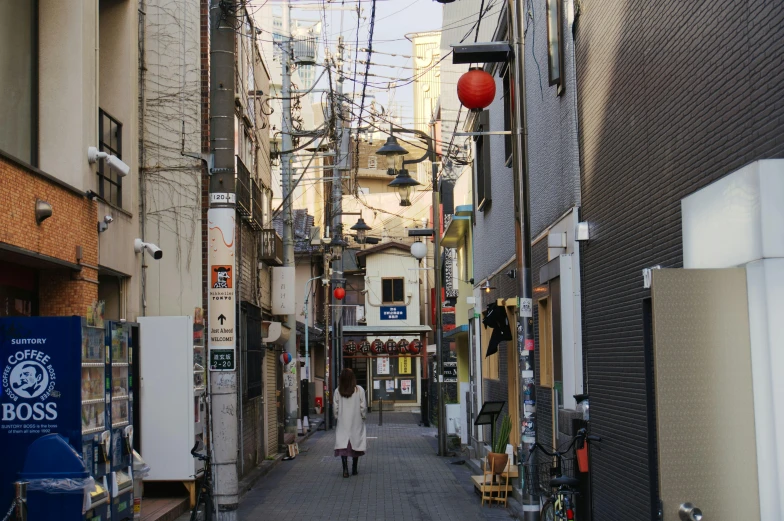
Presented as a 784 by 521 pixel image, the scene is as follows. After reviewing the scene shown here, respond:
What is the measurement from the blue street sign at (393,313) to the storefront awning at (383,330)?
2.60 feet

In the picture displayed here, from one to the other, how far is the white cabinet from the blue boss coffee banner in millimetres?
4978

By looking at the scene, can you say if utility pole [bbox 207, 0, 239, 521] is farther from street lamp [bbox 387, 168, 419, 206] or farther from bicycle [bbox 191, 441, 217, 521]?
street lamp [bbox 387, 168, 419, 206]

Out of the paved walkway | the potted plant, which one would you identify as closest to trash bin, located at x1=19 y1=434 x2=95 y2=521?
the paved walkway

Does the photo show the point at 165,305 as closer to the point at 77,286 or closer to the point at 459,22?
the point at 77,286

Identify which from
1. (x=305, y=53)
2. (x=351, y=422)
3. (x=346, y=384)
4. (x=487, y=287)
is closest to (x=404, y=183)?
(x=487, y=287)

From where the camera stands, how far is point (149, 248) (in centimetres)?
1411

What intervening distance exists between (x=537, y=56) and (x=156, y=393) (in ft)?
24.9

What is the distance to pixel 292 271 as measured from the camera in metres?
24.3

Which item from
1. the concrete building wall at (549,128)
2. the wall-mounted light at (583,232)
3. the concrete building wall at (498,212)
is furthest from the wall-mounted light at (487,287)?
the wall-mounted light at (583,232)

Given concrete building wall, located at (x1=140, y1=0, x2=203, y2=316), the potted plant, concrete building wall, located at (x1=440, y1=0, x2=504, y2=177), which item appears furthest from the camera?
concrete building wall, located at (x1=440, y1=0, x2=504, y2=177)

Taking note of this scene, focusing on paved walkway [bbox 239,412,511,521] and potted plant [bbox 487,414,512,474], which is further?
potted plant [bbox 487,414,512,474]

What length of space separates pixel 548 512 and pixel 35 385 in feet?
17.6

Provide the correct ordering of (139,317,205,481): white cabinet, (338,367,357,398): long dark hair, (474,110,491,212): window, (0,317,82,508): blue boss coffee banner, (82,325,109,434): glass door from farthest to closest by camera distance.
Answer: (474,110,491,212): window → (338,367,357,398): long dark hair → (139,317,205,481): white cabinet → (82,325,109,434): glass door → (0,317,82,508): blue boss coffee banner

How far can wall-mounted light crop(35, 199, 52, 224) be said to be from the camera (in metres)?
9.90
